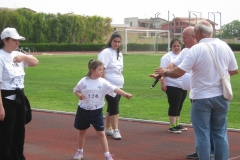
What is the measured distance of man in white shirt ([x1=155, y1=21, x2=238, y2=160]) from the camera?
6535 mm

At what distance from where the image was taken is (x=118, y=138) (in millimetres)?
9875

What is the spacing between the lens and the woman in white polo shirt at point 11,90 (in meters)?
6.89

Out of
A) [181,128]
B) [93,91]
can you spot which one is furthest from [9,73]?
[181,128]

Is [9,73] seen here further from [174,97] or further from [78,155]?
[174,97]

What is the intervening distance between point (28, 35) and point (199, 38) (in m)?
79.3

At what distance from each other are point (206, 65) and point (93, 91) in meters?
2.15

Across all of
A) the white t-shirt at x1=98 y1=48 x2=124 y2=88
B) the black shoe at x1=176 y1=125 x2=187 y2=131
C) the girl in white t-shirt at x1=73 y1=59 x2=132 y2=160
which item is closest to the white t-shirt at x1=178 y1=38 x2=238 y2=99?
the girl in white t-shirt at x1=73 y1=59 x2=132 y2=160

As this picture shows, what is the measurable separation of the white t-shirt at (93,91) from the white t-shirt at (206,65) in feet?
5.86

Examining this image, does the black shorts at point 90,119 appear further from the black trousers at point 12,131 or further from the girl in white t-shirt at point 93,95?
the black trousers at point 12,131

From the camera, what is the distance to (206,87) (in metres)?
6.58

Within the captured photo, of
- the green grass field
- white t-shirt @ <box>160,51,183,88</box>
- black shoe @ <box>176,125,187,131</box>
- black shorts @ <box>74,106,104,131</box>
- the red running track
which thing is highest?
white t-shirt @ <box>160,51,183,88</box>

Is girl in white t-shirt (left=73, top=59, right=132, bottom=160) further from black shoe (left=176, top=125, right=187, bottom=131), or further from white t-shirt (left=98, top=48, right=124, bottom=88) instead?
black shoe (left=176, top=125, right=187, bottom=131)

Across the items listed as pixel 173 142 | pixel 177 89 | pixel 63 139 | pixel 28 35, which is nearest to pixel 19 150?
pixel 63 139

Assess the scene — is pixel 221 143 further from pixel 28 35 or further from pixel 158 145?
pixel 28 35
